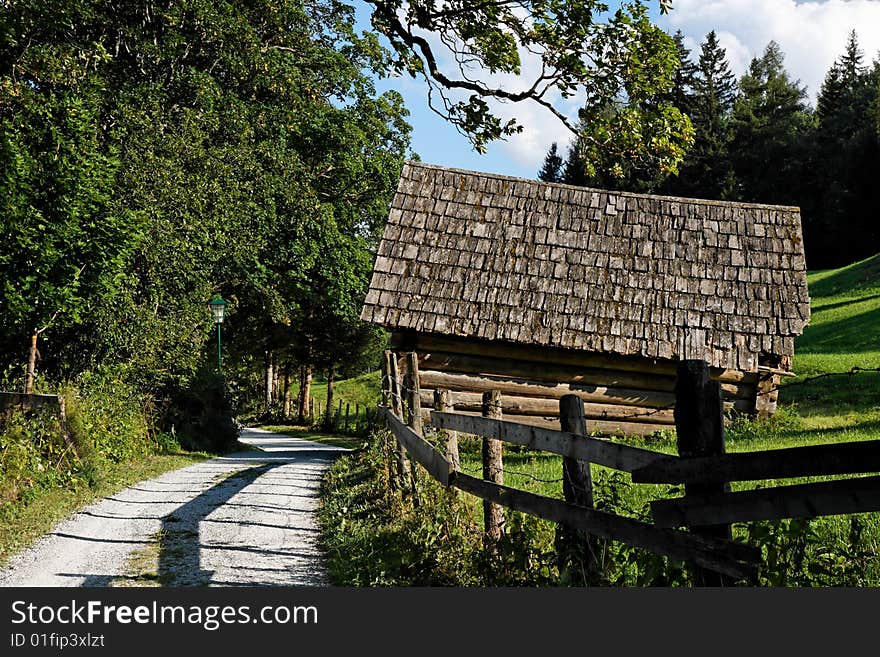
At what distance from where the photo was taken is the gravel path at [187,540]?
276 inches

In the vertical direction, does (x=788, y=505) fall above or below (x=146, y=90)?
below

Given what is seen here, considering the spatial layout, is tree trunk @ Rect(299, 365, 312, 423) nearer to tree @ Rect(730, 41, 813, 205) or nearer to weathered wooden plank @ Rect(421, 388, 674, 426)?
weathered wooden plank @ Rect(421, 388, 674, 426)

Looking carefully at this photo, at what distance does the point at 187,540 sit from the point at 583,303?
939 centimetres

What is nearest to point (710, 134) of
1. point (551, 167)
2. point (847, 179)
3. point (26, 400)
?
point (847, 179)

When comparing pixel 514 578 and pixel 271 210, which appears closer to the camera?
pixel 514 578

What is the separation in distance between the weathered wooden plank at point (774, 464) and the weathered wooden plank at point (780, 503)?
70 millimetres

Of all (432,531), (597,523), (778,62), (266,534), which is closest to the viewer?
(597,523)

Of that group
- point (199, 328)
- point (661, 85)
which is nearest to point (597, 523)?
point (661, 85)

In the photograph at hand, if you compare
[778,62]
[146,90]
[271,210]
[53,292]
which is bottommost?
[53,292]

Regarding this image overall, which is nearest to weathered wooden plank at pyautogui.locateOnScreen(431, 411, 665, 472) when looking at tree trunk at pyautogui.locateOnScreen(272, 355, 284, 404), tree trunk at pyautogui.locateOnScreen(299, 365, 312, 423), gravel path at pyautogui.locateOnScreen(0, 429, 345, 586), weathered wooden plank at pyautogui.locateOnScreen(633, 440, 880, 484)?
weathered wooden plank at pyautogui.locateOnScreen(633, 440, 880, 484)

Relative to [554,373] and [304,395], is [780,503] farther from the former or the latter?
[304,395]

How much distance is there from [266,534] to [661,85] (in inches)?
233

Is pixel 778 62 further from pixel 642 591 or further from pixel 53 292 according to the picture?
pixel 642 591

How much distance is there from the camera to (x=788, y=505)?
11.9 feet
